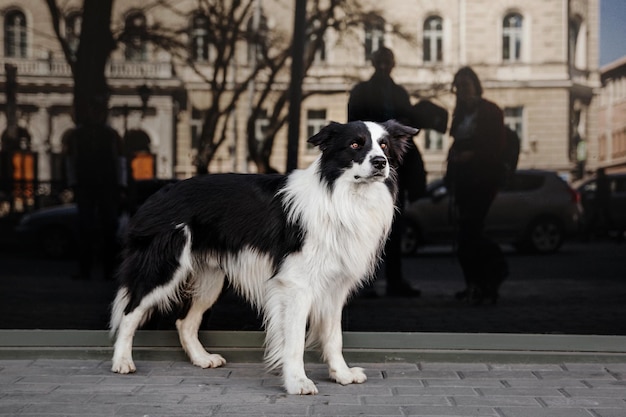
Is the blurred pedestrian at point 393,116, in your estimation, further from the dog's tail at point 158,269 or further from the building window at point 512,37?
the dog's tail at point 158,269

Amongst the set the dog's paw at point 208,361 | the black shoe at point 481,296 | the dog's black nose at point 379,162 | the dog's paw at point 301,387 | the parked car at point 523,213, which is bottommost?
the dog's paw at point 208,361

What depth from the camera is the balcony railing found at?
6.32 m

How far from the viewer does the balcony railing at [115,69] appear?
6316 mm

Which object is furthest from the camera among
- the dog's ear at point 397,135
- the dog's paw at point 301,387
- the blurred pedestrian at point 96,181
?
the blurred pedestrian at point 96,181

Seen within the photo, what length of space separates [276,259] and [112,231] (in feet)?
5.55

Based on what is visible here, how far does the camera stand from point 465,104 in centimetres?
610

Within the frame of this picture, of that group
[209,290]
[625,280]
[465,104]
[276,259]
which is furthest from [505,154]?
[209,290]

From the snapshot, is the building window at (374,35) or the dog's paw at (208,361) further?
the building window at (374,35)

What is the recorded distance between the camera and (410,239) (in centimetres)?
617

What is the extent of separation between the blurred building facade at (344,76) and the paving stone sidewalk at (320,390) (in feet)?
4.80

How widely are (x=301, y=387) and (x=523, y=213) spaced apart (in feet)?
7.09

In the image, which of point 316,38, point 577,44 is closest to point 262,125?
point 316,38

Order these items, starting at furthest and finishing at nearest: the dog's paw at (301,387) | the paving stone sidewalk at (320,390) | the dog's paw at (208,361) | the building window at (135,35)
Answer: the building window at (135,35), the dog's paw at (208,361), the dog's paw at (301,387), the paving stone sidewalk at (320,390)

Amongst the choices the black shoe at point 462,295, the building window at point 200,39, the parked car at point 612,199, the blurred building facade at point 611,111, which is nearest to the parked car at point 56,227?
the building window at point 200,39
